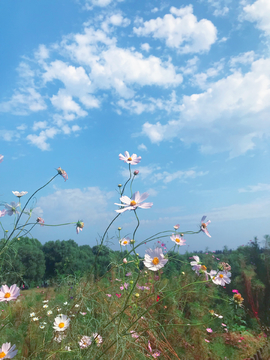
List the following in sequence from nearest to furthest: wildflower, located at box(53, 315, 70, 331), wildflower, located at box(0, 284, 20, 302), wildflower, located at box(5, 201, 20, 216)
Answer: wildflower, located at box(0, 284, 20, 302), wildflower, located at box(53, 315, 70, 331), wildflower, located at box(5, 201, 20, 216)

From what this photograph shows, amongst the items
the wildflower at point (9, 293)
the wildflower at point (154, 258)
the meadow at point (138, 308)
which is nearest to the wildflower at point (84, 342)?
the meadow at point (138, 308)

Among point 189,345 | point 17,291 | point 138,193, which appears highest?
point 138,193

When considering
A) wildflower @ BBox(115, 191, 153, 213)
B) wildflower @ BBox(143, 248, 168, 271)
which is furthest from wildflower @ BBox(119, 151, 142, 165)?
wildflower @ BBox(143, 248, 168, 271)

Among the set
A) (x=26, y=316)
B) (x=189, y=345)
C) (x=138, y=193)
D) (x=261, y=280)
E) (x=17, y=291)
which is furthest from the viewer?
(x=261, y=280)

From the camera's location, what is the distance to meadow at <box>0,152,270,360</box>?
4.27ft

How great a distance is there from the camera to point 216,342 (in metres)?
2.56

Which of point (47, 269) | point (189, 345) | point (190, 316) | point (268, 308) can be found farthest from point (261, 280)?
point (47, 269)

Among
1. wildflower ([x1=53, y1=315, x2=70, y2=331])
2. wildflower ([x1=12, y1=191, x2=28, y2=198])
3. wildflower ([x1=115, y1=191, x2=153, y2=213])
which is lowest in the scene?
wildflower ([x1=53, y1=315, x2=70, y2=331])

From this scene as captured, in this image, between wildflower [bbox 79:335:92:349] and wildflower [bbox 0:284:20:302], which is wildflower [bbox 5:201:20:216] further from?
wildflower [bbox 79:335:92:349]

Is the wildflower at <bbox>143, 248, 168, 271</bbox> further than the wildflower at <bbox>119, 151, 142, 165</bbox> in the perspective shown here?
No

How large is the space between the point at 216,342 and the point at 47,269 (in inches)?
184

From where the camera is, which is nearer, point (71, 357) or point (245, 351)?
point (71, 357)

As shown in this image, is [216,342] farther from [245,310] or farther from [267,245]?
[267,245]

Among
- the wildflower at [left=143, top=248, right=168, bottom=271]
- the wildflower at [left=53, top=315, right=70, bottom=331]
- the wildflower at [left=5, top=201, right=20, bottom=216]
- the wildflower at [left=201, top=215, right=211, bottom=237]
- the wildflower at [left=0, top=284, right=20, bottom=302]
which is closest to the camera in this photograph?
the wildflower at [left=143, top=248, right=168, bottom=271]
